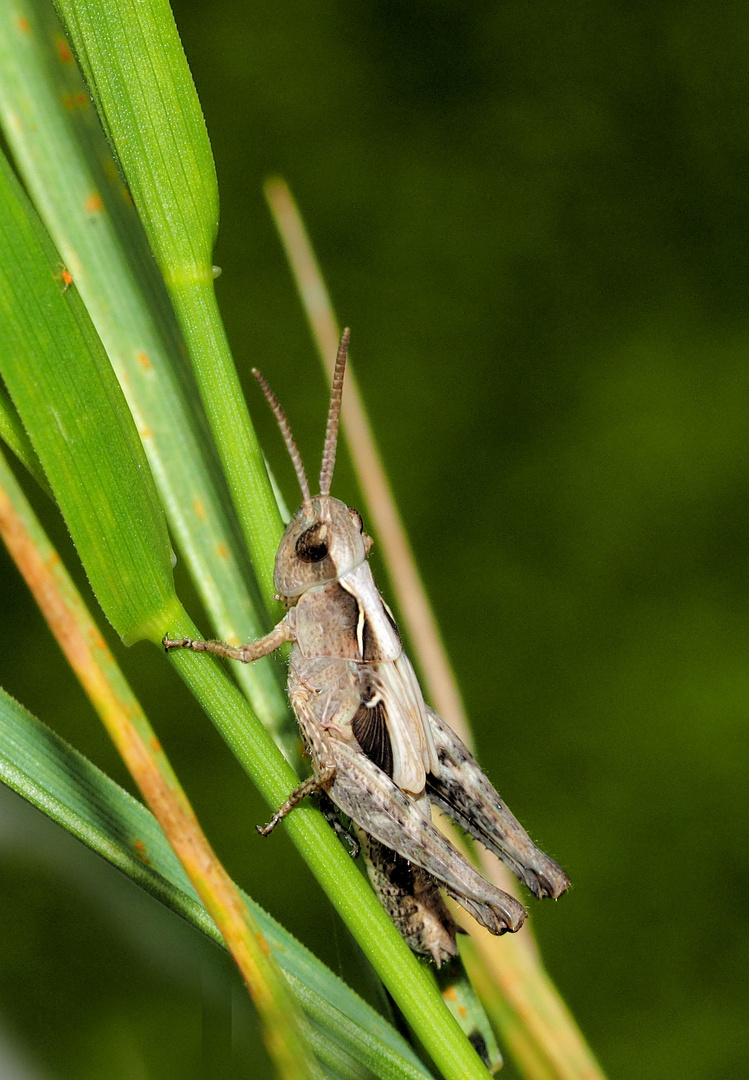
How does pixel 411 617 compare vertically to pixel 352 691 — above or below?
above

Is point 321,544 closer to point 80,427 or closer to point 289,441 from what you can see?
point 289,441

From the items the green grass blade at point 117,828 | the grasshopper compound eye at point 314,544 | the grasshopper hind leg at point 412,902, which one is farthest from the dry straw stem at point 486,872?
the green grass blade at point 117,828

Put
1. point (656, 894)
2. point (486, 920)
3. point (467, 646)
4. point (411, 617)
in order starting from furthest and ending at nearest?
1. point (467, 646)
2. point (656, 894)
3. point (411, 617)
4. point (486, 920)

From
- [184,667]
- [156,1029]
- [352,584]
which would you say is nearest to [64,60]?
[184,667]

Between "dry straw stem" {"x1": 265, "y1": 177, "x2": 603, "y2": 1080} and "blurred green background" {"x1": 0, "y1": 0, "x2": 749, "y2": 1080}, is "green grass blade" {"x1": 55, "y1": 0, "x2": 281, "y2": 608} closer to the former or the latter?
"dry straw stem" {"x1": 265, "y1": 177, "x2": 603, "y2": 1080}

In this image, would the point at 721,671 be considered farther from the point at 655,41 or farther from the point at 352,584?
the point at 655,41

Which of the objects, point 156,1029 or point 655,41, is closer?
point 156,1029

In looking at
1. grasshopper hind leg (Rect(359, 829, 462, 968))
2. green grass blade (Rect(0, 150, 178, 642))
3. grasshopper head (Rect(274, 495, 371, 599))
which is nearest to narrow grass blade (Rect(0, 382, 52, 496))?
green grass blade (Rect(0, 150, 178, 642))
